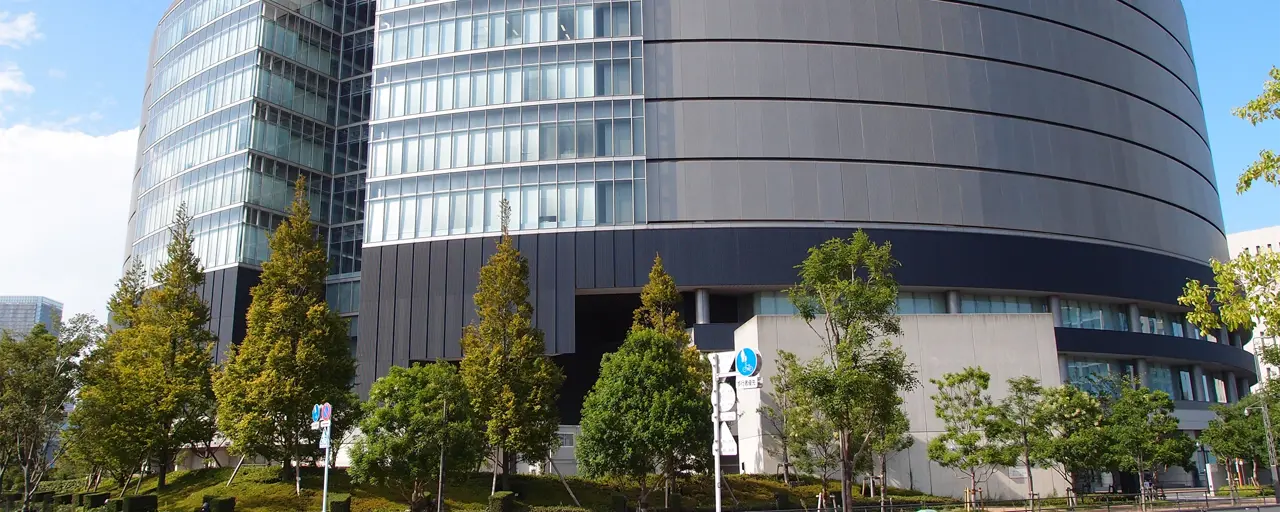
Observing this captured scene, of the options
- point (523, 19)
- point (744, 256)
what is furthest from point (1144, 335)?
point (523, 19)

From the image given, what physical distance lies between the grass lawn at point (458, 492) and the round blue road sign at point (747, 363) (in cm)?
1844

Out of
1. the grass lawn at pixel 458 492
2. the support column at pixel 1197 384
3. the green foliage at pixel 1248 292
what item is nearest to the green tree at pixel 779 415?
the grass lawn at pixel 458 492

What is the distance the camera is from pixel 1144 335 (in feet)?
195

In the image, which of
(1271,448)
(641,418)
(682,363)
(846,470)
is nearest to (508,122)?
(682,363)

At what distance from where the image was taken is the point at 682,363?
36875mm

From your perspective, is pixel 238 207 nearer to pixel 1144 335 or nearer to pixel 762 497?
pixel 762 497

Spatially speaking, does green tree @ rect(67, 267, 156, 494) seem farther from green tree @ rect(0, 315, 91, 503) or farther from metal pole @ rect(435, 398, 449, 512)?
metal pole @ rect(435, 398, 449, 512)

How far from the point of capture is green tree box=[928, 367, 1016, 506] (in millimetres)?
38469

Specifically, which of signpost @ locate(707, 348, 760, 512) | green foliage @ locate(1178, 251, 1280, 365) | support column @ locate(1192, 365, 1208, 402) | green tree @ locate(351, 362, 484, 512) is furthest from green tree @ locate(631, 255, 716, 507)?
support column @ locate(1192, 365, 1208, 402)

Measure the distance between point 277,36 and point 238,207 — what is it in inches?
532

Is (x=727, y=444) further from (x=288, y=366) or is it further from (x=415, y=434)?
(x=288, y=366)

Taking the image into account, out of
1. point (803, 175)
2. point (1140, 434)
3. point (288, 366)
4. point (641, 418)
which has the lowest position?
point (1140, 434)

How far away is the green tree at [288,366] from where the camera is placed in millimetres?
38219

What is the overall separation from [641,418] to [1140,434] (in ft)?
84.2
